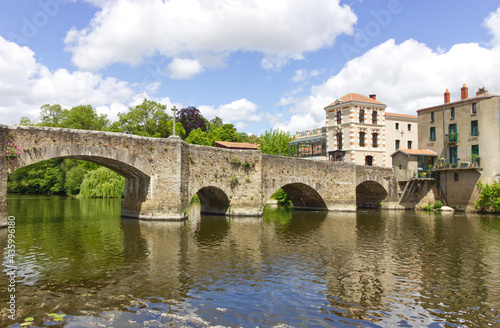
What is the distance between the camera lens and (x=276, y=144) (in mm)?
54500

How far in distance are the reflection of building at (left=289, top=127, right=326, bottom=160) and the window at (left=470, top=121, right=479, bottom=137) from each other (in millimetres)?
16661

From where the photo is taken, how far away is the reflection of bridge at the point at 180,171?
20141 millimetres

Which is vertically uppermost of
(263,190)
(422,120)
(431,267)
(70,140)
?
(422,120)

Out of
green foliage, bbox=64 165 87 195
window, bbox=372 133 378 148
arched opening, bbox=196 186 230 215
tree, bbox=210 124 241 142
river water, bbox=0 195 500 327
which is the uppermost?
tree, bbox=210 124 241 142

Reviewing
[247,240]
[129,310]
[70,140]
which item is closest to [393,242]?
[247,240]

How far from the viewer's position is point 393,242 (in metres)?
18.5

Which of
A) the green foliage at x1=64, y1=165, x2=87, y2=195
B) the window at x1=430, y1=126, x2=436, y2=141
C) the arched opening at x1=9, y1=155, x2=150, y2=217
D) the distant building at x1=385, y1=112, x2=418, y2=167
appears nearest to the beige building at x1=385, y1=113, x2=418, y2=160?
the distant building at x1=385, y1=112, x2=418, y2=167

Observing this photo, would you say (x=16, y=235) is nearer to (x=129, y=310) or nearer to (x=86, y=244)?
(x=86, y=244)

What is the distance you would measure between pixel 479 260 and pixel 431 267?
2671 millimetres

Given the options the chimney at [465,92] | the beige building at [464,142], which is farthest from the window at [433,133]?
the chimney at [465,92]

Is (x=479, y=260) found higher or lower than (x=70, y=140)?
lower

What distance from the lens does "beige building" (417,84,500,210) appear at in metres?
36.3

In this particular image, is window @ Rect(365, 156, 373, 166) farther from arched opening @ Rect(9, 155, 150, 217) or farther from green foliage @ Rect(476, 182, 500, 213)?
arched opening @ Rect(9, 155, 150, 217)

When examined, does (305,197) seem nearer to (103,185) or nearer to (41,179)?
(103,185)
